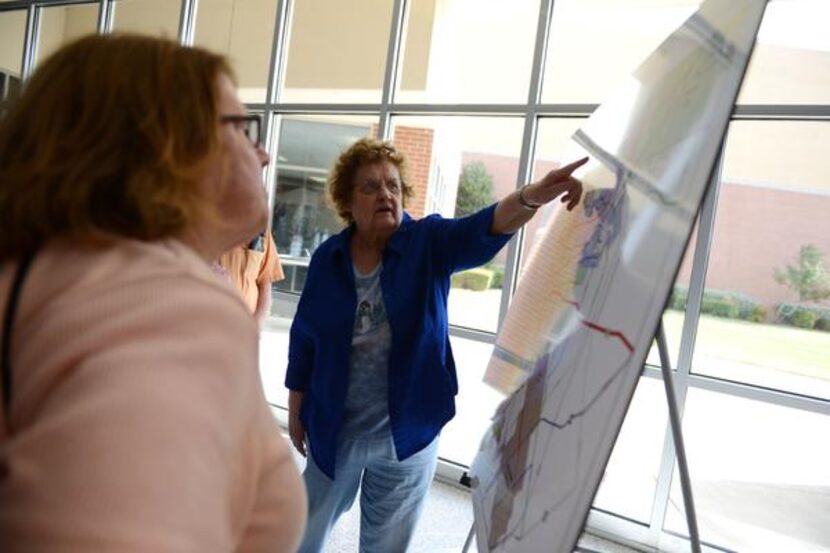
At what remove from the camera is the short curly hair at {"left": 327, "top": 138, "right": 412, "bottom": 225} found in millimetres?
2066

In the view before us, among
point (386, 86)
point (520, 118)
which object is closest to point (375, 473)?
point (520, 118)

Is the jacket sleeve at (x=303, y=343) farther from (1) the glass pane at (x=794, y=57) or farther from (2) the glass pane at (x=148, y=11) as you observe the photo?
(2) the glass pane at (x=148, y=11)

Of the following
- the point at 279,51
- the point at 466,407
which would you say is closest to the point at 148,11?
the point at 279,51

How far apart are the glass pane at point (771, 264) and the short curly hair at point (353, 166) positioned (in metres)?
1.94

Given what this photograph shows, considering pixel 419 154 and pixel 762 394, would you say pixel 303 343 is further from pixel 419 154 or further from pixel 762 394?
pixel 419 154

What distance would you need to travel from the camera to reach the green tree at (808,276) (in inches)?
125

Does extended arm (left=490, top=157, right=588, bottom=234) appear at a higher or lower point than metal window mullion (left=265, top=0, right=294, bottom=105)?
lower

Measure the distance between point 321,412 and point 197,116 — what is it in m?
1.36

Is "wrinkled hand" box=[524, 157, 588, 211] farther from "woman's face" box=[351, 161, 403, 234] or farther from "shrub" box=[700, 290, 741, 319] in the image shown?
"shrub" box=[700, 290, 741, 319]

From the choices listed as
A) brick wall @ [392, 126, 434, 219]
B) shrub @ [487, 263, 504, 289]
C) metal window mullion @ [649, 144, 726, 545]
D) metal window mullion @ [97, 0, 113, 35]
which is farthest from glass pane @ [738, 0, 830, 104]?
metal window mullion @ [97, 0, 113, 35]

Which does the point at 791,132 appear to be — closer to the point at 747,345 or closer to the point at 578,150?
the point at 747,345

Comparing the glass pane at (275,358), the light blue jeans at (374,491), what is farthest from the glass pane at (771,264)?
the glass pane at (275,358)

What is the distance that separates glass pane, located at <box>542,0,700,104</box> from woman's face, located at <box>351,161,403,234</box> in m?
1.86

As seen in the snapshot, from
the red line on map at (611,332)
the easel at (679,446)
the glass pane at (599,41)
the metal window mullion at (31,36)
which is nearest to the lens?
the red line on map at (611,332)
